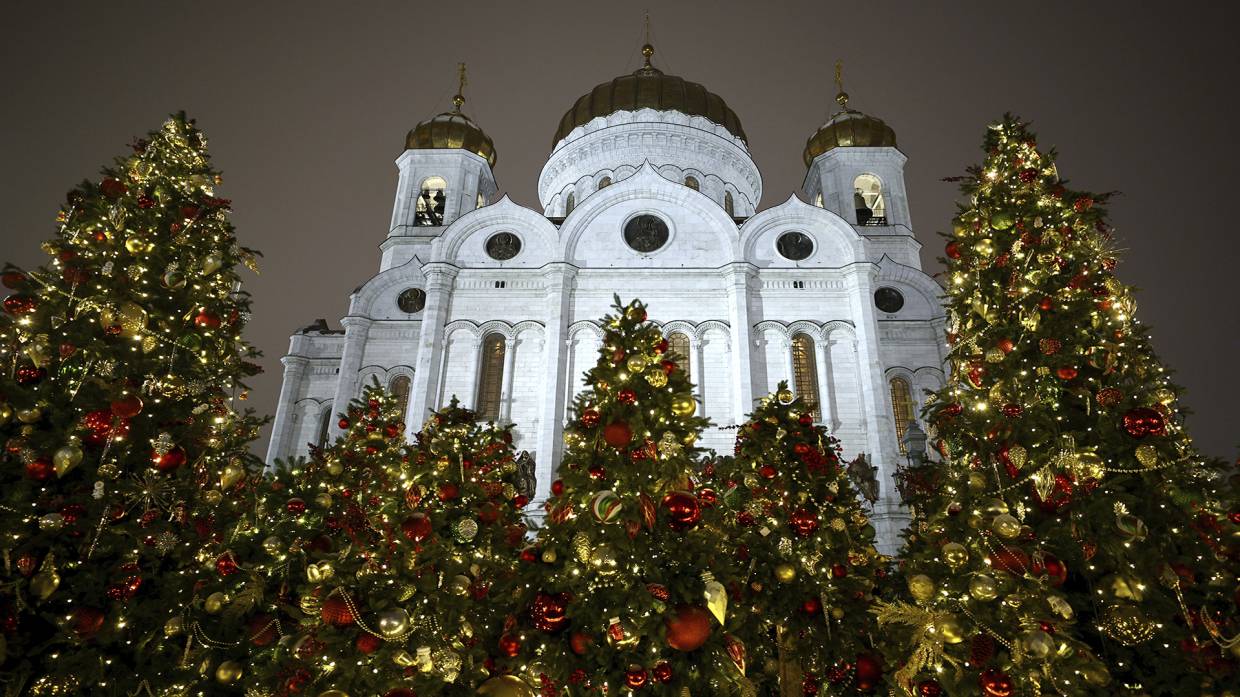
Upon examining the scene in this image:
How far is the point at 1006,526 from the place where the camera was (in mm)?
4027

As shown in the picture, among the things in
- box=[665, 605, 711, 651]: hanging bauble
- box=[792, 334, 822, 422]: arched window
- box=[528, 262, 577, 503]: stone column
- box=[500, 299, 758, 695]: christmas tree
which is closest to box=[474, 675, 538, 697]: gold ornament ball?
box=[500, 299, 758, 695]: christmas tree

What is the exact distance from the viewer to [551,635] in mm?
4625

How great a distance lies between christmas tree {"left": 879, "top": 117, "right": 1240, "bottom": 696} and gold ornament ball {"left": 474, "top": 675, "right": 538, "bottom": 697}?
107 inches

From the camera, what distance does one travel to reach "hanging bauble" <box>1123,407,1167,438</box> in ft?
14.2

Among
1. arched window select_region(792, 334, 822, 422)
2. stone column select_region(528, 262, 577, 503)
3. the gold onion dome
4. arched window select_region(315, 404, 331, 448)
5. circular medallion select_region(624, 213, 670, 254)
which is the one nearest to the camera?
stone column select_region(528, 262, 577, 503)

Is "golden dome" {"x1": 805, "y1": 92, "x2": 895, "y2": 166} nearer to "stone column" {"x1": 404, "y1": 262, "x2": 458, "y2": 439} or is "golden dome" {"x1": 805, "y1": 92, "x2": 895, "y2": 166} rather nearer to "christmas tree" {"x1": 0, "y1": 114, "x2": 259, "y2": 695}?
"stone column" {"x1": 404, "y1": 262, "x2": 458, "y2": 439}

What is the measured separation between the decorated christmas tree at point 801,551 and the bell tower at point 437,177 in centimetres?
1967

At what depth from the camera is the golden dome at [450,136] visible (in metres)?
25.5

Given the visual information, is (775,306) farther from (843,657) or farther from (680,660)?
(680,660)

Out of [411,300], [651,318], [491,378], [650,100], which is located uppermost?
[650,100]

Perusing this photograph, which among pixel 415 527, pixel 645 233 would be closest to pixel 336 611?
pixel 415 527

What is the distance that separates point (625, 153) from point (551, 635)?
24.6 m

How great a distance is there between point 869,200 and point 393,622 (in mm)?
25728

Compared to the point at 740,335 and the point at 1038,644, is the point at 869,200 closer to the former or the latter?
the point at 740,335
